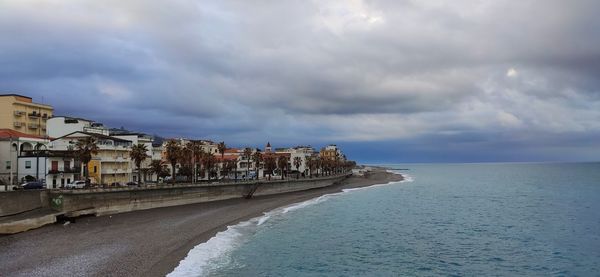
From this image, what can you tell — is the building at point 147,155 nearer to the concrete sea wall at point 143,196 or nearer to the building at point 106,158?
the building at point 106,158

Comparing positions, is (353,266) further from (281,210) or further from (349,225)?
(281,210)

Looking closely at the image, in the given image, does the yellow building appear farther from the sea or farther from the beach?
the sea

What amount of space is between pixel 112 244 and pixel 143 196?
2700cm

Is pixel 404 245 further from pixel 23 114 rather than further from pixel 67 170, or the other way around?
pixel 23 114

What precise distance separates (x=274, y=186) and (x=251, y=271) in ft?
235

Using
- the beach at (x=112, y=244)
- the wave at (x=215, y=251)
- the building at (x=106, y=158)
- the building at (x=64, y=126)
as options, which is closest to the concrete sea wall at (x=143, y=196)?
the beach at (x=112, y=244)

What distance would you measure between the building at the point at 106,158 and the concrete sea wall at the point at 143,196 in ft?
59.0

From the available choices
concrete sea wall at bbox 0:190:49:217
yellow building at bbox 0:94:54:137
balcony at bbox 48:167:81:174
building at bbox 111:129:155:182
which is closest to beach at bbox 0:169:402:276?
concrete sea wall at bbox 0:190:49:217

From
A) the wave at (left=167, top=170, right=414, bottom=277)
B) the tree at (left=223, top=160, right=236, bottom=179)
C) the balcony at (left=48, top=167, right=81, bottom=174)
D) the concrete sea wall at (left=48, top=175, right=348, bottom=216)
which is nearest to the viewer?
the wave at (left=167, top=170, right=414, bottom=277)

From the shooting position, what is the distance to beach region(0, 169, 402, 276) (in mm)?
29281

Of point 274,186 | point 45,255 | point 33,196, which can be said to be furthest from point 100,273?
point 274,186

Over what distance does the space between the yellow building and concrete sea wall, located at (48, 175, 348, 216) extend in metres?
42.0

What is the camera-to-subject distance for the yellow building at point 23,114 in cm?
8794

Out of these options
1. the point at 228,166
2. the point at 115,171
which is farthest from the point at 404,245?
the point at 228,166
